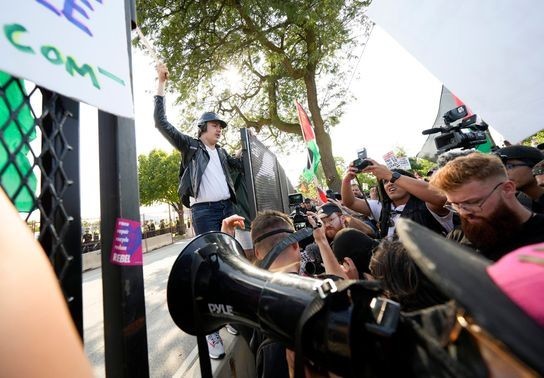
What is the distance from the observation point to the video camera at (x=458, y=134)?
2.90 metres

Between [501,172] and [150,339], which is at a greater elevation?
[501,172]

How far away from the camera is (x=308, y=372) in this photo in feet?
2.46

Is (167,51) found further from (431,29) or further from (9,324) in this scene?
(9,324)

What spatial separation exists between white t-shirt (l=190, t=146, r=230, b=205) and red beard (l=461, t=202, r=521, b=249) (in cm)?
203

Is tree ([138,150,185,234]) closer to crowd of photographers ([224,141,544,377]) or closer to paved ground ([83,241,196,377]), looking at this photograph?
paved ground ([83,241,196,377])

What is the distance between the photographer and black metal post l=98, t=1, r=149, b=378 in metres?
1.04

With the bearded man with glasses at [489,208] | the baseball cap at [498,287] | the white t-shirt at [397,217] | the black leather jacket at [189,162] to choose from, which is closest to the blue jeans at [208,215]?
the black leather jacket at [189,162]

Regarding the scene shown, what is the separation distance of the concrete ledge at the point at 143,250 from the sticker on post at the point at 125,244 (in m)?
6.34

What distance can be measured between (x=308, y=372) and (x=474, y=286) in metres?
0.49

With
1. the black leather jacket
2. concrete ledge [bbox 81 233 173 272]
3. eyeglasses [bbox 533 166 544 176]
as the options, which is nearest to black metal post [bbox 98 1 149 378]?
the black leather jacket

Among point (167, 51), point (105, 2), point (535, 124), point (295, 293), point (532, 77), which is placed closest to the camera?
point (295, 293)

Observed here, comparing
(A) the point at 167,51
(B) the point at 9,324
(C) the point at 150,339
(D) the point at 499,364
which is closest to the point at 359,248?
(D) the point at 499,364

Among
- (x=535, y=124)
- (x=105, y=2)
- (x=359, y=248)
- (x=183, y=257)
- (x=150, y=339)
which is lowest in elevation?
(x=150, y=339)

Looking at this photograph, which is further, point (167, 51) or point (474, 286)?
point (167, 51)
